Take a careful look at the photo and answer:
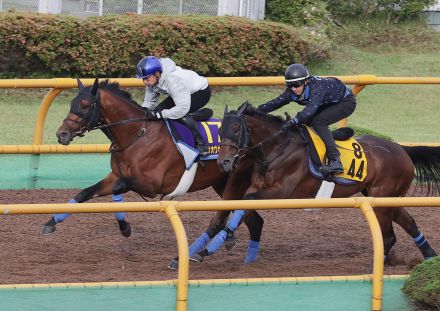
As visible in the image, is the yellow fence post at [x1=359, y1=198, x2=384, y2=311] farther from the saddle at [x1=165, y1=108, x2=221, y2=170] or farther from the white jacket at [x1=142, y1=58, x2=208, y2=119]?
the white jacket at [x1=142, y1=58, x2=208, y2=119]

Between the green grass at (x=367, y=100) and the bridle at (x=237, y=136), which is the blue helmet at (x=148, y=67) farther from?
the green grass at (x=367, y=100)

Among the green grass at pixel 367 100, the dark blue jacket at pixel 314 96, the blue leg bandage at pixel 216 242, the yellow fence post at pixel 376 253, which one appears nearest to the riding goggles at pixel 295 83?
the dark blue jacket at pixel 314 96

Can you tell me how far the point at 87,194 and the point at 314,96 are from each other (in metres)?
2.08

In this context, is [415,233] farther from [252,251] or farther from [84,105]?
[84,105]

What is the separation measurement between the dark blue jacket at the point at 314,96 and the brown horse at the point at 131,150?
67 cm

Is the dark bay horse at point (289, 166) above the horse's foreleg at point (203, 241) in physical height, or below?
above

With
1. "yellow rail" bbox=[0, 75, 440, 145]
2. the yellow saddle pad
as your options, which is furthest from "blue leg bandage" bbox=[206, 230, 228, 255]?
"yellow rail" bbox=[0, 75, 440, 145]

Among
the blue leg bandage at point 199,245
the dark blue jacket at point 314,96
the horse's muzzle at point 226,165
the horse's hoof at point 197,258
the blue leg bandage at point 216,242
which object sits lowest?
the horse's hoof at point 197,258

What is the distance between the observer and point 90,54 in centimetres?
1548

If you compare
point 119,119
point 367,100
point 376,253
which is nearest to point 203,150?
point 119,119

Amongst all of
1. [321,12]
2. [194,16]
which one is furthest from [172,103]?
[321,12]

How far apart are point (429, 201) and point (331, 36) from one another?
1215 centimetres

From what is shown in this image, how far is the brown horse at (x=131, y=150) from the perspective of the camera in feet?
30.8

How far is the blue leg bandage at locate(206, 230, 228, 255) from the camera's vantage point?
8.23m
